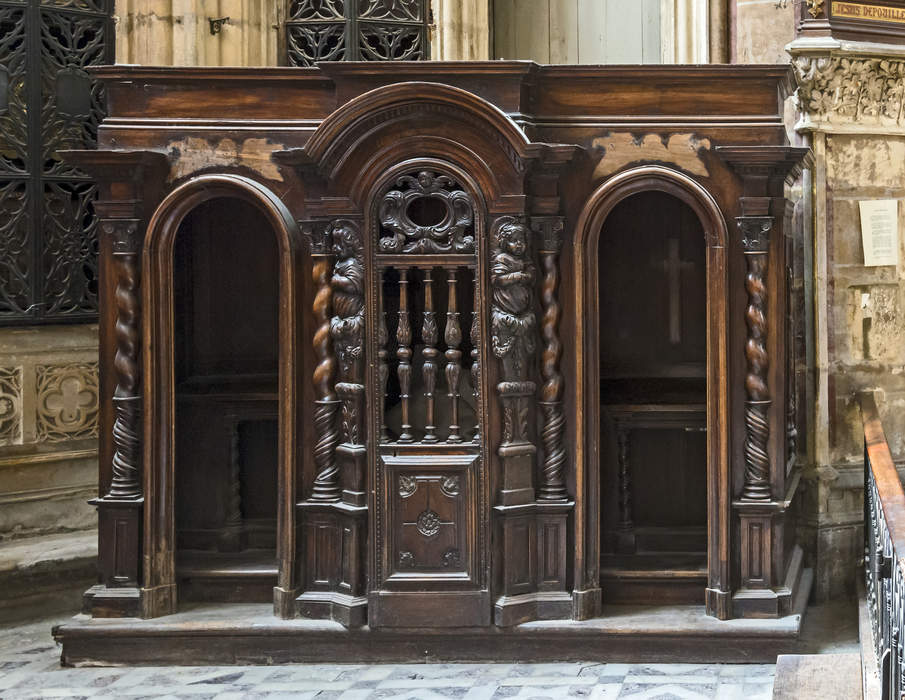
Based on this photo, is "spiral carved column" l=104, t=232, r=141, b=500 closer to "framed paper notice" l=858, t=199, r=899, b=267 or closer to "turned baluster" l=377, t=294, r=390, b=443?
"turned baluster" l=377, t=294, r=390, b=443

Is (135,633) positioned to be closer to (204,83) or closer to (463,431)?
(463,431)

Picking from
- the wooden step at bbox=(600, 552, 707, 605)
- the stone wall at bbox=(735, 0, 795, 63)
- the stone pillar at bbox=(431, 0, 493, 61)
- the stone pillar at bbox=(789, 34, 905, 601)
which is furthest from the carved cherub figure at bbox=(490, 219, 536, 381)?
the stone pillar at bbox=(431, 0, 493, 61)

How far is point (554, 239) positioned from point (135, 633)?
1916 millimetres

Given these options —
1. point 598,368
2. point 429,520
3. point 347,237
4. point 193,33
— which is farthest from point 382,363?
point 193,33

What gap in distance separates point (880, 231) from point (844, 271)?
0.75 ft

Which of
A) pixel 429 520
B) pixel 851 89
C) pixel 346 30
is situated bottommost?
pixel 429 520

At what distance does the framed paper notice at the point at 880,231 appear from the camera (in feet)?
17.1

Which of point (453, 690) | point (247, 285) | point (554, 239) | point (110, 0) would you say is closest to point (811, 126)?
point (554, 239)

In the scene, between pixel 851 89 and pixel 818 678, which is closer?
pixel 818 678

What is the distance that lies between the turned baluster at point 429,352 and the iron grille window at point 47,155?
6.49 feet

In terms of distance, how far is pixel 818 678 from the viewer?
3.39 meters

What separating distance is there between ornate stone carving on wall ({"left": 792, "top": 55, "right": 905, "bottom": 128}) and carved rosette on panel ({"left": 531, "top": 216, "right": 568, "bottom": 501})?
152 centimetres

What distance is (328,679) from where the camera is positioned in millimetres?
4148

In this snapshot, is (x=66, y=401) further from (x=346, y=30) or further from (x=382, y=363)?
(x=346, y=30)
